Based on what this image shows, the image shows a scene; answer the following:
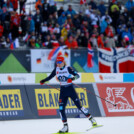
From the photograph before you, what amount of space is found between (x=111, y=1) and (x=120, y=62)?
5007 mm

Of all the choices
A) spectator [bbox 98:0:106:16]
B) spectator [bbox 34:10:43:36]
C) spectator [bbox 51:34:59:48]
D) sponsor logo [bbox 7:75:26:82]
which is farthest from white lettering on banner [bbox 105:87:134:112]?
spectator [bbox 98:0:106:16]

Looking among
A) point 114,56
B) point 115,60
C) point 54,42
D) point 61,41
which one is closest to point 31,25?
point 54,42

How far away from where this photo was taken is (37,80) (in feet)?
40.4

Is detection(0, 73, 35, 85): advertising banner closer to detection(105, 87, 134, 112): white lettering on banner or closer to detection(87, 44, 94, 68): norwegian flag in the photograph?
detection(105, 87, 134, 112): white lettering on banner

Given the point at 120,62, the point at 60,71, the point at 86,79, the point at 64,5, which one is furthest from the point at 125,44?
the point at 60,71

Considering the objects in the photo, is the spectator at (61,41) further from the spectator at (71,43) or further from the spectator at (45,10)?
the spectator at (45,10)

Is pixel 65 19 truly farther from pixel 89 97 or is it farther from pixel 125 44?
pixel 89 97

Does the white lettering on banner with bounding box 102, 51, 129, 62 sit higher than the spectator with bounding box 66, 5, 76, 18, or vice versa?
the spectator with bounding box 66, 5, 76, 18

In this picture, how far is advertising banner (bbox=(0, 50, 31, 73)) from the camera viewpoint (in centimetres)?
1734

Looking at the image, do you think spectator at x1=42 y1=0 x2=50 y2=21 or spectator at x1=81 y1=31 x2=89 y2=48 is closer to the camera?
spectator at x1=81 y1=31 x2=89 y2=48

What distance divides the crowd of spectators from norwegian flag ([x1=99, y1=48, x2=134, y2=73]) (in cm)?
52

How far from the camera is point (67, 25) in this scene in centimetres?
1942

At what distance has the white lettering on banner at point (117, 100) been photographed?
40.9 ft

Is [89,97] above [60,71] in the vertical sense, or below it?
below
